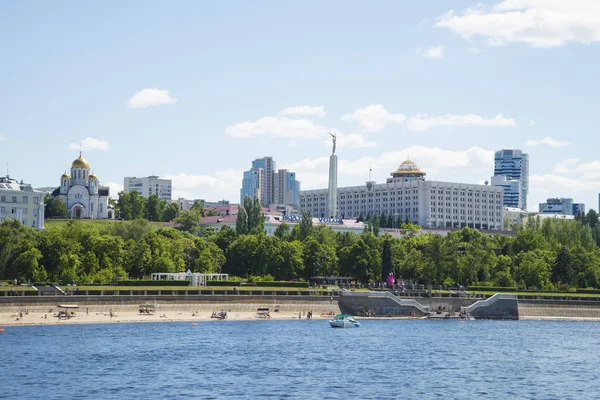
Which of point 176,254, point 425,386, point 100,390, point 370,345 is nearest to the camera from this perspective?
point 100,390

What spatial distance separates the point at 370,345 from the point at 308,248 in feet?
204

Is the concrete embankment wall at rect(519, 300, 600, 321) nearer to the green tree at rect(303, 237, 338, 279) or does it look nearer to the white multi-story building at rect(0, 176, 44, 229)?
the green tree at rect(303, 237, 338, 279)

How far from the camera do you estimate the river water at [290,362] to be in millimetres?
67625

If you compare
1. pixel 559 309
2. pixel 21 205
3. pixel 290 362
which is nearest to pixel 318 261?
pixel 559 309

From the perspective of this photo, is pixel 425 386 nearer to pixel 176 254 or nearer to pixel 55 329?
pixel 55 329

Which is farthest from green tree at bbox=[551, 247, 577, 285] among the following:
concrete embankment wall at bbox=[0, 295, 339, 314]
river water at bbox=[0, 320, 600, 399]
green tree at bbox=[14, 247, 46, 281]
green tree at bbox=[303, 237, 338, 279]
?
green tree at bbox=[14, 247, 46, 281]

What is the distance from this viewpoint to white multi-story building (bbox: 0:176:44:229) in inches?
7436

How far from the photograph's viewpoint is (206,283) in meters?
138

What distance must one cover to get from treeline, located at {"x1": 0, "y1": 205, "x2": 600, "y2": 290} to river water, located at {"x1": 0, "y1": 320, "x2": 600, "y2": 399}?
26564 millimetres

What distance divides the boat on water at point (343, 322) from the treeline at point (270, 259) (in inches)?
1336

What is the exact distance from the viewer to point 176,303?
405 ft

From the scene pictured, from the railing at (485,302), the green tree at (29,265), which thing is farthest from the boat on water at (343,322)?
the green tree at (29,265)

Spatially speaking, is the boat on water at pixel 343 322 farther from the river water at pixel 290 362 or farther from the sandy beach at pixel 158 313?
the sandy beach at pixel 158 313

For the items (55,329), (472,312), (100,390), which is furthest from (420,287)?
(100,390)
